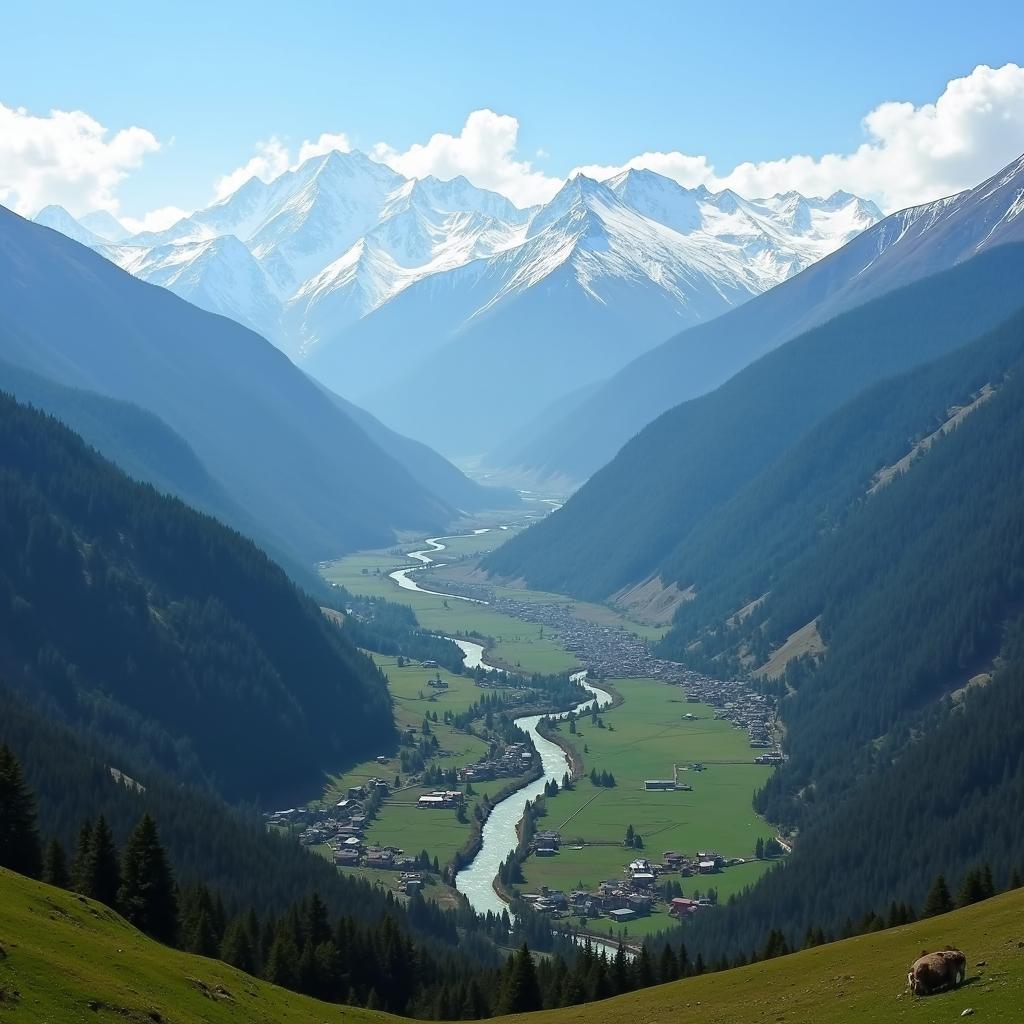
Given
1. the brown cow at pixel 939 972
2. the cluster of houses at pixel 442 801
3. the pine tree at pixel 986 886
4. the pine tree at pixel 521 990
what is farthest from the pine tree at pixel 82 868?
the cluster of houses at pixel 442 801

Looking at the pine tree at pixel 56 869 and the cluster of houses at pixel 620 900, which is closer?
the pine tree at pixel 56 869

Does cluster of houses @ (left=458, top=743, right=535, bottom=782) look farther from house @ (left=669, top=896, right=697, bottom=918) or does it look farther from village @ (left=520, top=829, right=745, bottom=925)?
house @ (left=669, top=896, right=697, bottom=918)

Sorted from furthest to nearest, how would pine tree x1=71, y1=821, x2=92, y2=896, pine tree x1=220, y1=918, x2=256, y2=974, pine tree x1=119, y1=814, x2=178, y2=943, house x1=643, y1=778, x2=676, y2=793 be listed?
house x1=643, y1=778, x2=676, y2=793, pine tree x1=220, y1=918, x2=256, y2=974, pine tree x1=71, y1=821, x2=92, y2=896, pine tree x1=119, y1=814, x2=178, y2=943

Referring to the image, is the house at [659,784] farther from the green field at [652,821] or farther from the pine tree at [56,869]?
the pine tree at [56,869]

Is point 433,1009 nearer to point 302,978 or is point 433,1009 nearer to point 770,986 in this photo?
point 302,978

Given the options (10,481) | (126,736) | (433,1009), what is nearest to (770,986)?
(433,1009)

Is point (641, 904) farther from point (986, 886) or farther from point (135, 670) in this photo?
point (135, 670)

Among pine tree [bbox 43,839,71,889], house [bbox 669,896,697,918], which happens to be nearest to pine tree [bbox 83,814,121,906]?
pine tree [bbox 43,839,71,889]
